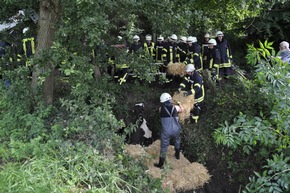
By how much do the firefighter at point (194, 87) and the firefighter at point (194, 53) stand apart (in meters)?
1.80

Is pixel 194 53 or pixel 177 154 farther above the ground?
pixel 194 53

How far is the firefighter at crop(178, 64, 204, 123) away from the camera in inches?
310

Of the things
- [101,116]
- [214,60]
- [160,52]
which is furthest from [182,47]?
[101,116]

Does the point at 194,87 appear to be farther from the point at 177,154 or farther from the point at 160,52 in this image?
the point at 160,52

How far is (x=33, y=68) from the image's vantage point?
586cm

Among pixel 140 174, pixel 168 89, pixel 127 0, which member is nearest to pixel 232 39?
pixel 168 89

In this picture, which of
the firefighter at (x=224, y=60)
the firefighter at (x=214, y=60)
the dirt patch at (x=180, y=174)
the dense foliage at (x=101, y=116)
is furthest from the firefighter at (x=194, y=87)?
the firefighter at (x=224, y=60)

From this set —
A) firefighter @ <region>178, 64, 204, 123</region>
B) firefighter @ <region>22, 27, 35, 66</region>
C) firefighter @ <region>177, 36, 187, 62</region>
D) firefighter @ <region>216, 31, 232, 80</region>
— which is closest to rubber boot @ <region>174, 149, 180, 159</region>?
firefighter @ <region>178, 64, 204, 123</region>

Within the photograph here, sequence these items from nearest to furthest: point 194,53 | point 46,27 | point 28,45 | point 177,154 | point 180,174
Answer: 1. point 46,27
2. point 180,174
3. point 177,154
4. point 28,45
5. point 194,53

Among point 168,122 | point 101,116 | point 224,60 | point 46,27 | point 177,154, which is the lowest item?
point 177,154

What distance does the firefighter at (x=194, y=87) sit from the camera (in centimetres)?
786

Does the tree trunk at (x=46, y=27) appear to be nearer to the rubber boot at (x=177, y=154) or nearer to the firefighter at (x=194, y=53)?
the rubber boot at (x=177, y=154)

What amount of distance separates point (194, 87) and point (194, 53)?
7.85ft

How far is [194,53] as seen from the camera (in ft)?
32.9
